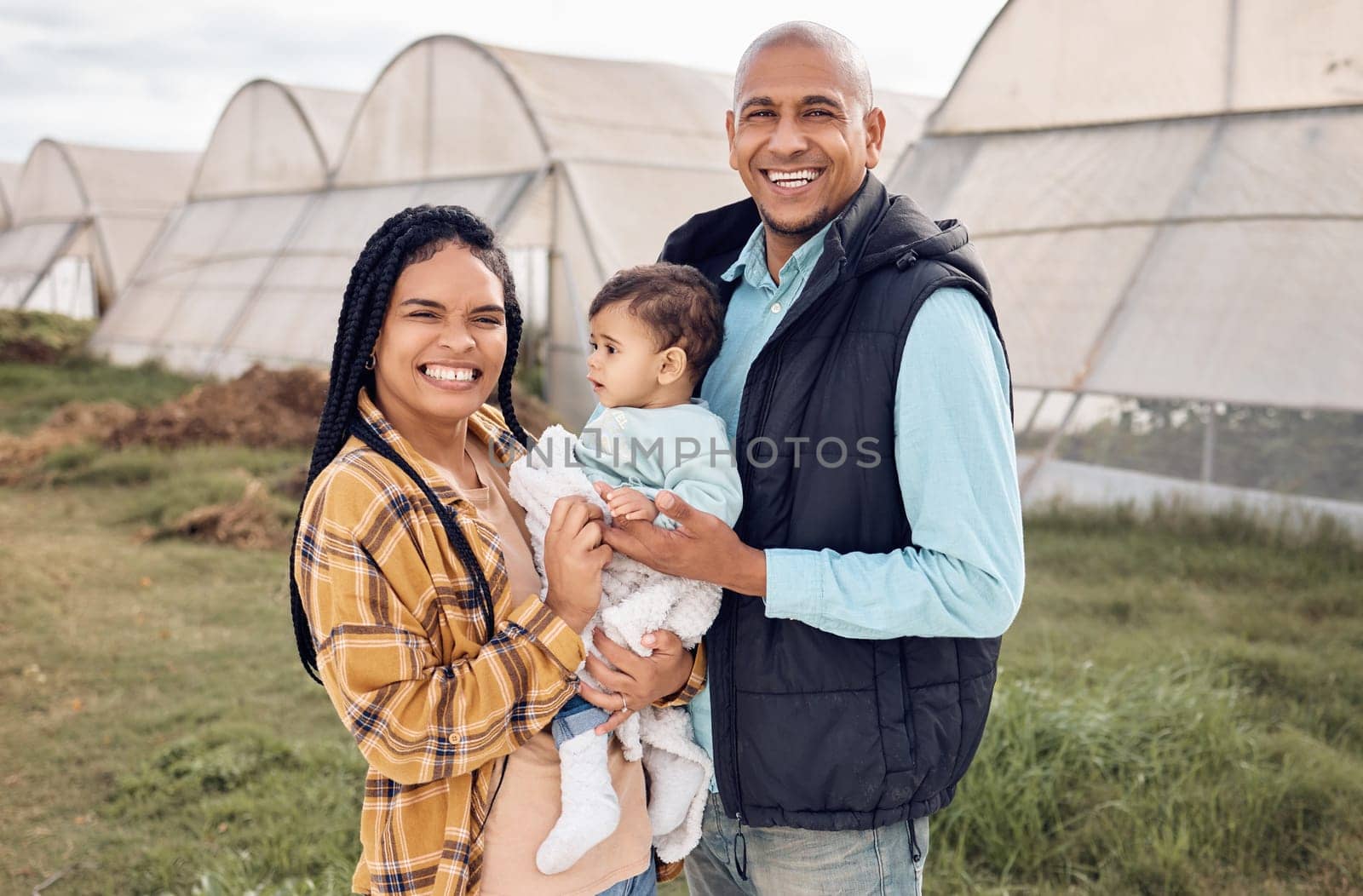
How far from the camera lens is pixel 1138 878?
351cm

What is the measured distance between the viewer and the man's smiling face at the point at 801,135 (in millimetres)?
1993

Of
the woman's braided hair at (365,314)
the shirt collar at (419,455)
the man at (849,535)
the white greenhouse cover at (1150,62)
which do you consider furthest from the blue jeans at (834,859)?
the white greenhouse cover at (1150,62)

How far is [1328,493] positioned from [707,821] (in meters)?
5.97

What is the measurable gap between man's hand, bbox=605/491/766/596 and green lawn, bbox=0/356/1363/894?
Answer: 2205 mm

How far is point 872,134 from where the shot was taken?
82.7 inches

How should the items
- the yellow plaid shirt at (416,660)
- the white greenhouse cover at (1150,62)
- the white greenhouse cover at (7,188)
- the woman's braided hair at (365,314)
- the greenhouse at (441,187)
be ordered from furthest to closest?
1. the white greenhouse cover at (7,188)
2. the greenhouse at (441,187)
3. the white greenhouse cover at (1150,62)
4. the woman's braided hair at (365,314)
5. the yellow plaid shirt at (416,660)

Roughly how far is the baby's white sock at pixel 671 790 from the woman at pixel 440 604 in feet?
0.15

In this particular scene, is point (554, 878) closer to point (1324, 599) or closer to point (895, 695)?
point (895, 695)

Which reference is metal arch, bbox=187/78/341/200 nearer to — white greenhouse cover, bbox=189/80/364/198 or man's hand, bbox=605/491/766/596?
white greenhouse cover, bbox=189/80/364/198

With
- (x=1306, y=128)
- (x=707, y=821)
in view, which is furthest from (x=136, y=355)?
(x=707, y=821)

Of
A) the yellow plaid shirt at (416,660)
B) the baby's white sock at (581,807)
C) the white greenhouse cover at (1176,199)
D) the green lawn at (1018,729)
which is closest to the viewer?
the yellow plaid shirt at (416,660)

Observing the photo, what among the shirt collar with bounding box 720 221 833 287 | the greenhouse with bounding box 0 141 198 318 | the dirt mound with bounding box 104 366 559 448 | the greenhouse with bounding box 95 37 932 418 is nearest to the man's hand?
the shirt collar with bounding box 720 221 833 287

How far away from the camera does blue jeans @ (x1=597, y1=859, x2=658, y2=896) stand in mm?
1960

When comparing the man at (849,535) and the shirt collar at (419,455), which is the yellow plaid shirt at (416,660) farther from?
the man at (849,535)
